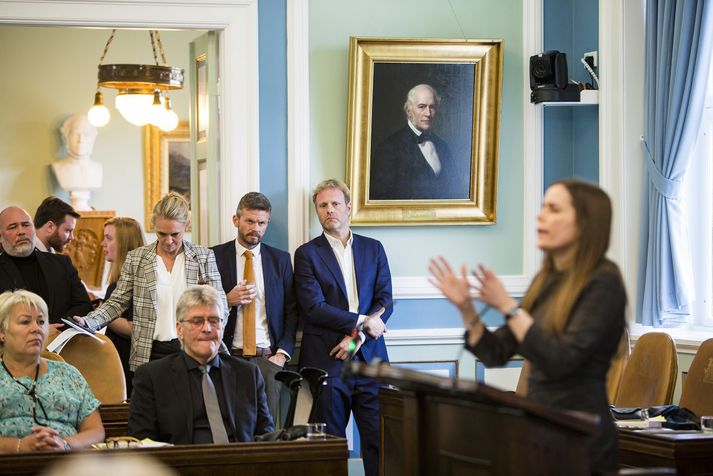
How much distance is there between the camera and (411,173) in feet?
23.1

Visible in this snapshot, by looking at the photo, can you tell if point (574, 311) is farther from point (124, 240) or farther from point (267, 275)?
point (124, 240)

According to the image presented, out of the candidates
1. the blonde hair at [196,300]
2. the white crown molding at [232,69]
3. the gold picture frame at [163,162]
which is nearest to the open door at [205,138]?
the white crown molding at [232,69]

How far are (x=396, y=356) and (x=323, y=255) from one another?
3.05ft

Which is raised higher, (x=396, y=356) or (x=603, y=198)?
(x=603, y=198)

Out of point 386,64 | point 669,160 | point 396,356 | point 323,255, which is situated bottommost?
point 396,356

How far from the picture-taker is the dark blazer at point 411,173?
22.9ft

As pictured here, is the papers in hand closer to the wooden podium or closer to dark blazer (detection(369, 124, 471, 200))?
dark blazer (detection(369, 124, 471, 200))

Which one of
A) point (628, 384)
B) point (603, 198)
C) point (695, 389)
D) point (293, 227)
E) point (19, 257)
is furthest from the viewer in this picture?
point (293, 227)

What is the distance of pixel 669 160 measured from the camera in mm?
6387

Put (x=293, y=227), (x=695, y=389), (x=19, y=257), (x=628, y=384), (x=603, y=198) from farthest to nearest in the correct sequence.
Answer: (x=293, y=227), (x=19, y=257), (x=628, y=384), (x=695, y=389), (x=603, y=198)

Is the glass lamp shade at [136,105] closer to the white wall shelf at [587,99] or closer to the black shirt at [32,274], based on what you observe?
the black shirt at [32,274]

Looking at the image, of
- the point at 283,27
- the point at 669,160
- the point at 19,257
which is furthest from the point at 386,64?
the point at 19,257

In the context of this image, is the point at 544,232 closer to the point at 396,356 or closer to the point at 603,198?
the point at 603,198

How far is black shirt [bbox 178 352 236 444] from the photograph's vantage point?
452cm
